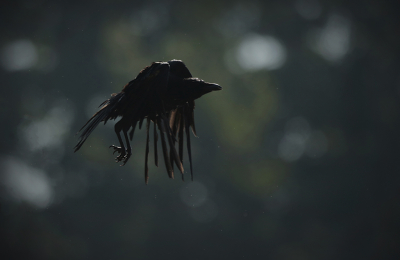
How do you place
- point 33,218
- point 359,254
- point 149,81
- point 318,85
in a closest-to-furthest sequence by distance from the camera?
point 149,81 → point 33,218 → point 359,254 → point 318,85

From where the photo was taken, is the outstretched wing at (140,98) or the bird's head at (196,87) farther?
the bird's head at (196,87)

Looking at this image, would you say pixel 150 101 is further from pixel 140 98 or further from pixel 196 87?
pixel 196 87

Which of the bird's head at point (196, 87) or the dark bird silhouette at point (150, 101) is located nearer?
the dark bird silhouette at point (150, 101)

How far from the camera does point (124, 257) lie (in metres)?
16.1

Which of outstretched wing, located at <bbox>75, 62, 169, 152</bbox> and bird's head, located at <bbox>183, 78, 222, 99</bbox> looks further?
bird's head, located at <bbox>183, 78, 222, 99</bbox>

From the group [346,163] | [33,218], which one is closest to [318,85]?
[346,163]

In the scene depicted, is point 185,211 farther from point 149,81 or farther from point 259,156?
point 149,81

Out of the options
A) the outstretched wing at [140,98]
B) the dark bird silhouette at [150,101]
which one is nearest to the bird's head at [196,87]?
the dark bird silhouette at [150,101]

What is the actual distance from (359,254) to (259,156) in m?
6.76

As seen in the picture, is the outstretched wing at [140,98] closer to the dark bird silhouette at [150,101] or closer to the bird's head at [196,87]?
the dark bird silhouette at [150,101]

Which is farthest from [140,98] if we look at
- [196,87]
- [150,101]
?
[196,87]

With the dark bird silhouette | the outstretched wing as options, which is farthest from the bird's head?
the outstretched wing

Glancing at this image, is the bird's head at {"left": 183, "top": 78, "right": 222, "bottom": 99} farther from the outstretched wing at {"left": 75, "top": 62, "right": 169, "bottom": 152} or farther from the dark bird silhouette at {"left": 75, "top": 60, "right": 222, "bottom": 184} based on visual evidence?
the outstretched wing at {"left": 75, "top": 62, "right": 169, "bottom": 152}

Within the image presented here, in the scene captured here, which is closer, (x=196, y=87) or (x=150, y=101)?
(x=150, y=101)
